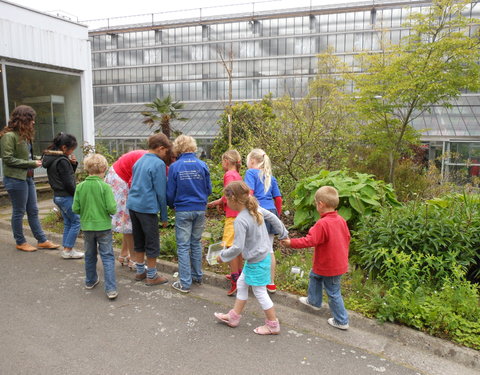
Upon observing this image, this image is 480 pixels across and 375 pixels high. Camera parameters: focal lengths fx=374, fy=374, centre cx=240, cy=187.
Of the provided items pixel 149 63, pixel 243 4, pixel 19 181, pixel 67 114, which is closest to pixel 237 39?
pixel 243 4

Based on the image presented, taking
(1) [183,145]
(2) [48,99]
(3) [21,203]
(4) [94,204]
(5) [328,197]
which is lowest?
(3) [21,203]

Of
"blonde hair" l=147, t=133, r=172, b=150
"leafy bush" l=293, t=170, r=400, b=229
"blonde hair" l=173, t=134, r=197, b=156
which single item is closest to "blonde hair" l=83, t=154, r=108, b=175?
"blonde hair" l=147, t=133, r=172, b=150

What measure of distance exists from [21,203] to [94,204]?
6.43 ft

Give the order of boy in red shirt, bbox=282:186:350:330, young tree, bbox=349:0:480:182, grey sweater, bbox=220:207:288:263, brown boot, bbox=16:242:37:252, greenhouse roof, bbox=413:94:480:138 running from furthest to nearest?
greenhouse roof, bbox=413:94:480:138
young tree, bbox=349:0:480:182
brown boot, bbox=16:242:37:252
boy in red shirt, bbox=282:186:350:330
grey sweater, bbox=220:207:288:263

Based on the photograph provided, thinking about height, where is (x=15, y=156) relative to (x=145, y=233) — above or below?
above

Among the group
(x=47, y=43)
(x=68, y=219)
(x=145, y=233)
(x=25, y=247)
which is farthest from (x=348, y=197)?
(x=47, y=43)

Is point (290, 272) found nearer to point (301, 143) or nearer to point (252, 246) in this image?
point (252, 246)

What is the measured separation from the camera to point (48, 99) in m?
11.3

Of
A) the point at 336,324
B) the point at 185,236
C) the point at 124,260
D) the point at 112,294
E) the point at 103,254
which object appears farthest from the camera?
the point at 124,260

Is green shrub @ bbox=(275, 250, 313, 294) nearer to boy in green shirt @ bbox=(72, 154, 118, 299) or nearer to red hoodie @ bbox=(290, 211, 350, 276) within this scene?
red hoodie @ bbox=(290, 211, 350, 276)

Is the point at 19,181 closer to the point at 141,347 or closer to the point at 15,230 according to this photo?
the point at 15,230

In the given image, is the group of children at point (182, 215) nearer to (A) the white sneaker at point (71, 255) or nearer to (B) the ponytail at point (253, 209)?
(B) the ponytail at point (253, 209)

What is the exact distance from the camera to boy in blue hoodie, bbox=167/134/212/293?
430 centimetres

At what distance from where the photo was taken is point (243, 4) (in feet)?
148
